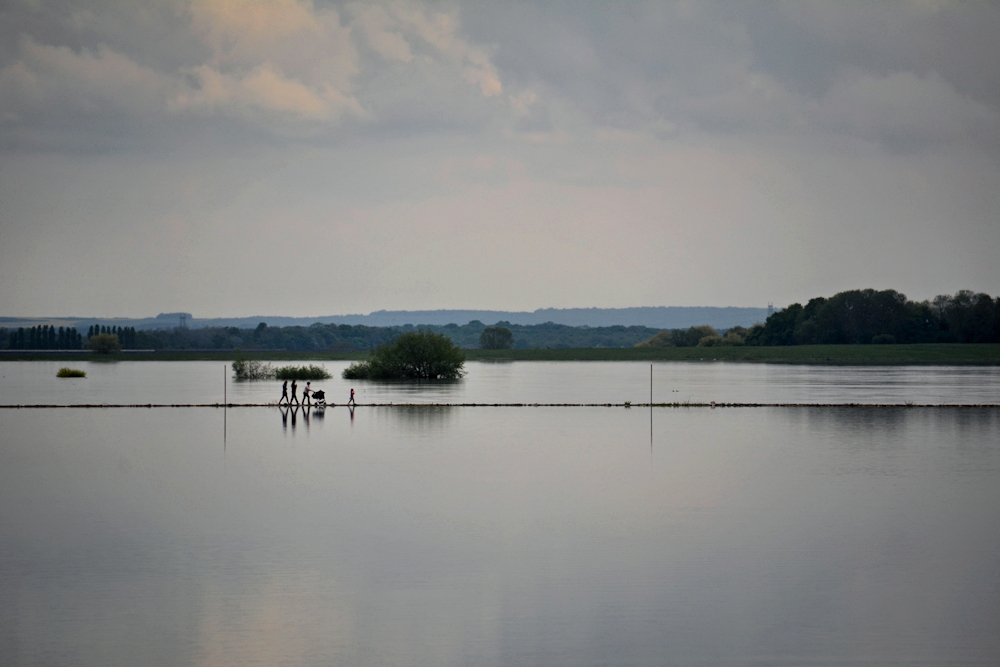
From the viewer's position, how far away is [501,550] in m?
13.7

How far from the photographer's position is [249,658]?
9461mm

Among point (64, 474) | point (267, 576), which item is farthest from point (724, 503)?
point (64, 474)

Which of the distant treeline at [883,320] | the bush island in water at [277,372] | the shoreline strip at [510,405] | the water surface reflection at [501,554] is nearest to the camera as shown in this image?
the water surface reflection at [501,554]

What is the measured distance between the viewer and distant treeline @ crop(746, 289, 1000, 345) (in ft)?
393

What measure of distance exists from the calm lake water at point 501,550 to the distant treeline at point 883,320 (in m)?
101

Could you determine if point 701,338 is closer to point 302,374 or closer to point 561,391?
point 302,374

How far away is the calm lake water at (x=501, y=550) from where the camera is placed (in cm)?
995

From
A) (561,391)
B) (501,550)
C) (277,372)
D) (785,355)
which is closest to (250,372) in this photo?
(277,372)

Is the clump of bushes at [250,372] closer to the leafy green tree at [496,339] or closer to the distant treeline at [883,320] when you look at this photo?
the distant treeline at [883,320]

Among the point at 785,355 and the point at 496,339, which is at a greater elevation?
the point at 496,339

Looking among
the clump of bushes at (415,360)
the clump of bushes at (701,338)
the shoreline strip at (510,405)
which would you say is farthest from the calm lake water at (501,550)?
the clump of bushes at (701,338)

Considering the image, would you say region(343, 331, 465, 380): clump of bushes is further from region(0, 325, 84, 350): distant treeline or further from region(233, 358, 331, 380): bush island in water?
region(0, 325, 84, 350): distant treeline

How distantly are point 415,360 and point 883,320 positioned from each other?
79.6 meters

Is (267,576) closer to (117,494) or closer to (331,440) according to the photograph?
(117,494)
